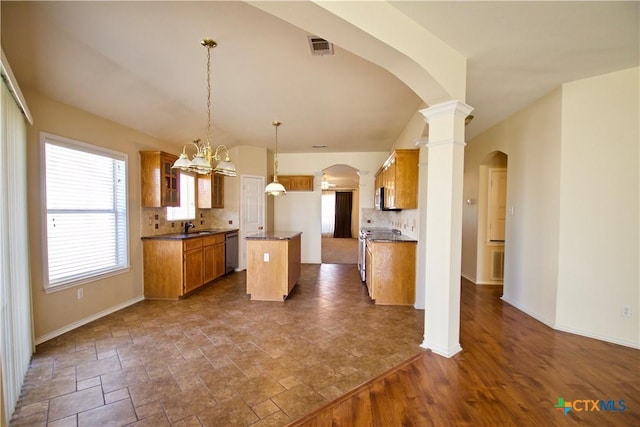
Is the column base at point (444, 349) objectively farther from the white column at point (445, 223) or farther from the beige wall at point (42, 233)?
the beige wall at point (42, 233)

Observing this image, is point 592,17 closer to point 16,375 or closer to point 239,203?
point 16,375

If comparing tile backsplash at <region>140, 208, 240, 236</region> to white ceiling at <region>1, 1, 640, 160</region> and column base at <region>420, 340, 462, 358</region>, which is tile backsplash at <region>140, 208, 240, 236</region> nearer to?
white ceiling at <region>1, 1, 640, 160</region>

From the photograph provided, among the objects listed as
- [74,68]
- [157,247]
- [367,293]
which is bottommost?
[367,293]

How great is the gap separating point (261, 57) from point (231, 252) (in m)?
4.24

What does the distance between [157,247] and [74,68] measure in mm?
2528

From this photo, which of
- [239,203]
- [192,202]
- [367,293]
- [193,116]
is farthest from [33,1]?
[367,293]

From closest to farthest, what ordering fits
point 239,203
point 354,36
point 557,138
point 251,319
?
point 354,36 < point 557,138 < point 251,319 < point 239,203

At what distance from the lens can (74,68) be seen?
2.63m

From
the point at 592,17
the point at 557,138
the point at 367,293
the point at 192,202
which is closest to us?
the point at 592,17

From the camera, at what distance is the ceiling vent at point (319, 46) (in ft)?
7.69

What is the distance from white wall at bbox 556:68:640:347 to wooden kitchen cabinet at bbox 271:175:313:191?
196 inches

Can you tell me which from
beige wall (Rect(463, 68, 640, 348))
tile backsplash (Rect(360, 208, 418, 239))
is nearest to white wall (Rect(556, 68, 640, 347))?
beige wall (Rect(463, 68, 640, 348))

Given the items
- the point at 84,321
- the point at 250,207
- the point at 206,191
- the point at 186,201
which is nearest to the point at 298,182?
the point at 250,207

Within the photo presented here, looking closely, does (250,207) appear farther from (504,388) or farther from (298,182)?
(504,388)
